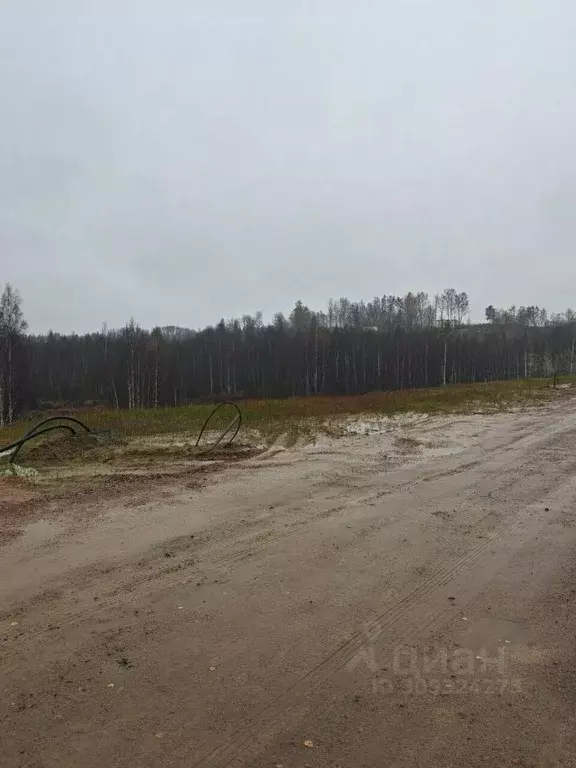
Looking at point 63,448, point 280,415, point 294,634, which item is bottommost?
point 294,634

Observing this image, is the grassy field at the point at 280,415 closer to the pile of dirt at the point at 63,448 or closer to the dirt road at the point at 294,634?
the pile of dirt at the point at 63,448

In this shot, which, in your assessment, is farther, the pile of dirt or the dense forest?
the dense forest

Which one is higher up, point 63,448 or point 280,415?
point 280,415

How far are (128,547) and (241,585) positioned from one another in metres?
1.78

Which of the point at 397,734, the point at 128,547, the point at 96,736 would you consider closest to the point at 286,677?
the point at 397,734

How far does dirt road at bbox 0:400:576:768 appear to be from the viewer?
291 centimetres

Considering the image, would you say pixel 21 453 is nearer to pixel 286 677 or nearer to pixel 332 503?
pixel 332 503

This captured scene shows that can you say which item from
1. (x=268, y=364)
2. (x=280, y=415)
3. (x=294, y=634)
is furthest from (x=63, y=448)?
(x=268, y=364)

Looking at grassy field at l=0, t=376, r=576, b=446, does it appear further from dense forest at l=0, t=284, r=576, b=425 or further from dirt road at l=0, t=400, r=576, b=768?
dense forest at l=0, t=284, r=576, b=425

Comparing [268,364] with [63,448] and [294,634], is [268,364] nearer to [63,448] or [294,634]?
[63,448]

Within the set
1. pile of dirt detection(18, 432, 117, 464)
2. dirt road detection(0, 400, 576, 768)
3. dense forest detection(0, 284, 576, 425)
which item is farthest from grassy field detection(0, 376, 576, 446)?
dense forest detection(0, 284, 576, 425)

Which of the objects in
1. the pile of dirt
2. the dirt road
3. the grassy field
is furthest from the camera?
the grassy field

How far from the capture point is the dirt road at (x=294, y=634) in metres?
2.91

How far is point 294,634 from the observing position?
4.03m
